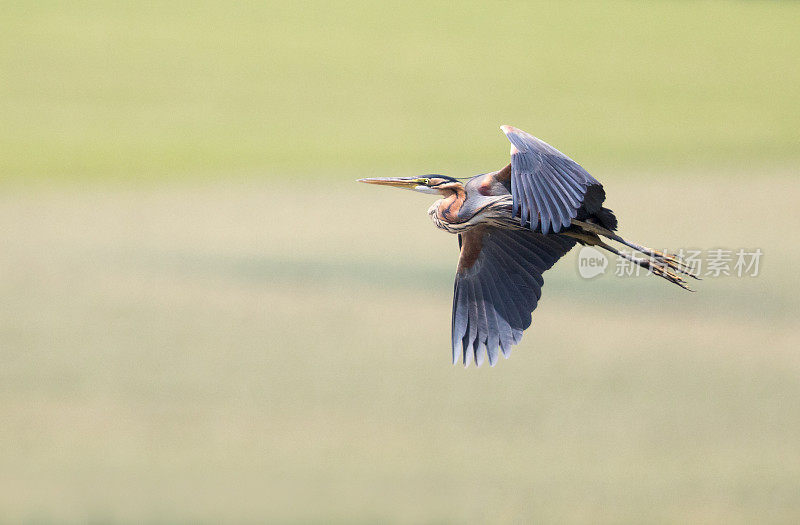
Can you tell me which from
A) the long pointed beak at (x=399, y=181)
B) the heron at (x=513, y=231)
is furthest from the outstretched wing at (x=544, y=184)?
the long pointed beak at (x=399, y=181)

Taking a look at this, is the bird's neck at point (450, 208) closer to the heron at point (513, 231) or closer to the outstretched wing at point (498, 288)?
the heron at point (513, 231)

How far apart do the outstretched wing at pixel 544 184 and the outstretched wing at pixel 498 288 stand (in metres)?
0.35

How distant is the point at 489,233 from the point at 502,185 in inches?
9.2

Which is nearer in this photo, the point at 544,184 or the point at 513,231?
the point at 544,184

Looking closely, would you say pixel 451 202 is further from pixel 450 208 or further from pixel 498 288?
pixel 498 288

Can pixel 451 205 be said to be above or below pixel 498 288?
above

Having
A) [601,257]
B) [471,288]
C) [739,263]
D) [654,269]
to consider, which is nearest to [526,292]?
[471,288]

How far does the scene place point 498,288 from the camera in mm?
2934

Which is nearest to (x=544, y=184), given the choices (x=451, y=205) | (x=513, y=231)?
(x=451, y=205)

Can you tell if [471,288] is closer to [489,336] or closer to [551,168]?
[489,336]

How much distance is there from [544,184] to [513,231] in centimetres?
43

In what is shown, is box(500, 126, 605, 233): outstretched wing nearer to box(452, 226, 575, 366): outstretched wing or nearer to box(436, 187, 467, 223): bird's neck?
box(436, 187, 467, 223): bird's neck

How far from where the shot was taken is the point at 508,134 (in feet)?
8.42

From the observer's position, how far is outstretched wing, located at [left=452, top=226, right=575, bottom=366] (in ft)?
9.58
